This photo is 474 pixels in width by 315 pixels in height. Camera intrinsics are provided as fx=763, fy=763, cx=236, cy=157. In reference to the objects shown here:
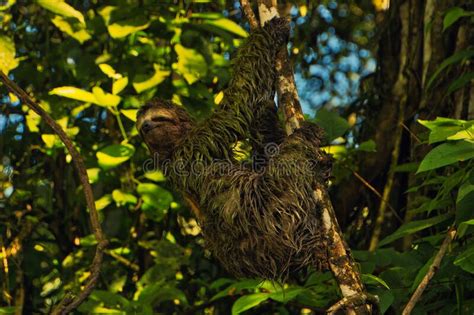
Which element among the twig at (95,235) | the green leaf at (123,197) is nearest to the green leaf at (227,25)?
the green leaf at (123,197)

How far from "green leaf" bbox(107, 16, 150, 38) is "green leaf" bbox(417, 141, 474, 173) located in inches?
175

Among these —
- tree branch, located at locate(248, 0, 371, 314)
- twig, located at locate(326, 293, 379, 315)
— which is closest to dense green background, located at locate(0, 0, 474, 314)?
tree branch, located at locate(248, 0, 371, 314)

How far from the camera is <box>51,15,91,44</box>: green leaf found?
932cm

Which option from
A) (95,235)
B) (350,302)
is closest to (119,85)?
(95,235)

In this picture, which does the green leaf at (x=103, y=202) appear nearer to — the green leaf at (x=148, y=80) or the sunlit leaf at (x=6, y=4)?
the green leaf at (x=148, y=80)

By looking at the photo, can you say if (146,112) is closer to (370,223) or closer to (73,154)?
(73,154)

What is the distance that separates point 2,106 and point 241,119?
4.89 metres

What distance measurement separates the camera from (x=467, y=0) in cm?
820

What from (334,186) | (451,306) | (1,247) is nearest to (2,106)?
(1,247)

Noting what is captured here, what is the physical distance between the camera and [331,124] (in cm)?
689

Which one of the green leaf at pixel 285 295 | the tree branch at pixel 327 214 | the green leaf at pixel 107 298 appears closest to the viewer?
the tree branch at pixel 327 214

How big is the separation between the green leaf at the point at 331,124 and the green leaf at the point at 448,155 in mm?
1844

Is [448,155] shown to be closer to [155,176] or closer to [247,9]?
[247,9]

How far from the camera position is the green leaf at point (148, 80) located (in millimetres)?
8516
